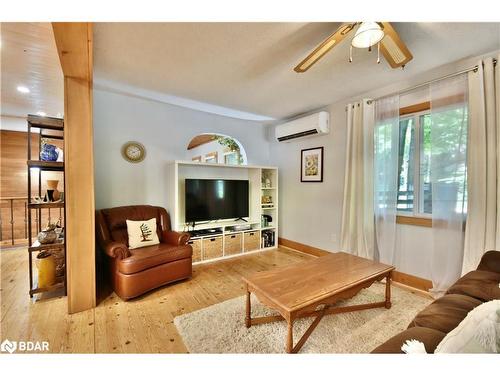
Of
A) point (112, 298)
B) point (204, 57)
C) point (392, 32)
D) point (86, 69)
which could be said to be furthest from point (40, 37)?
point (392, 32)

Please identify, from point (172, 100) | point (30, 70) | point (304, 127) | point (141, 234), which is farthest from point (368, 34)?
point (30, 70)

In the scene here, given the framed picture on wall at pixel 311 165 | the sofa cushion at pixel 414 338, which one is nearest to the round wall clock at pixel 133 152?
the framed picture on wall at pixel 311 165

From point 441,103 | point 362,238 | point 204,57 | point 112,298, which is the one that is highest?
point 204,57

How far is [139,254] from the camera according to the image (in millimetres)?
2348

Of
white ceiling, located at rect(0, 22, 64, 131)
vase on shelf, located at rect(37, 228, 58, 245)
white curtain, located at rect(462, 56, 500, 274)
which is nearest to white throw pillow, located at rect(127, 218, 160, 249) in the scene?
vase on shelf, located at rect(37, 228, 58, 245)

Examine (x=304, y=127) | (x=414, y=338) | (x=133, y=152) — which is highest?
(x=304, y=127)

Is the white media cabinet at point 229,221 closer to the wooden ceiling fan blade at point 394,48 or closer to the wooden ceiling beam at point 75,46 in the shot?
the wooden ceiling beam at point 75,46

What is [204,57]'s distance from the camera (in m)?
2.10

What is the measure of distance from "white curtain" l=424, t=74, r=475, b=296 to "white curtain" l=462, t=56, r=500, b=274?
0.07 meters

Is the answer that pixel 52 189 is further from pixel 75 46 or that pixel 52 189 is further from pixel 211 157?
pixel 211 157

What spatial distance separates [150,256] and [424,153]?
3196 mm

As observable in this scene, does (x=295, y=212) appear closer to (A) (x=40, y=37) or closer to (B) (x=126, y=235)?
(B) (x=126, y=235)

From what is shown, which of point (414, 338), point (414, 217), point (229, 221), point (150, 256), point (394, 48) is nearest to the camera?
point (414, 338)
